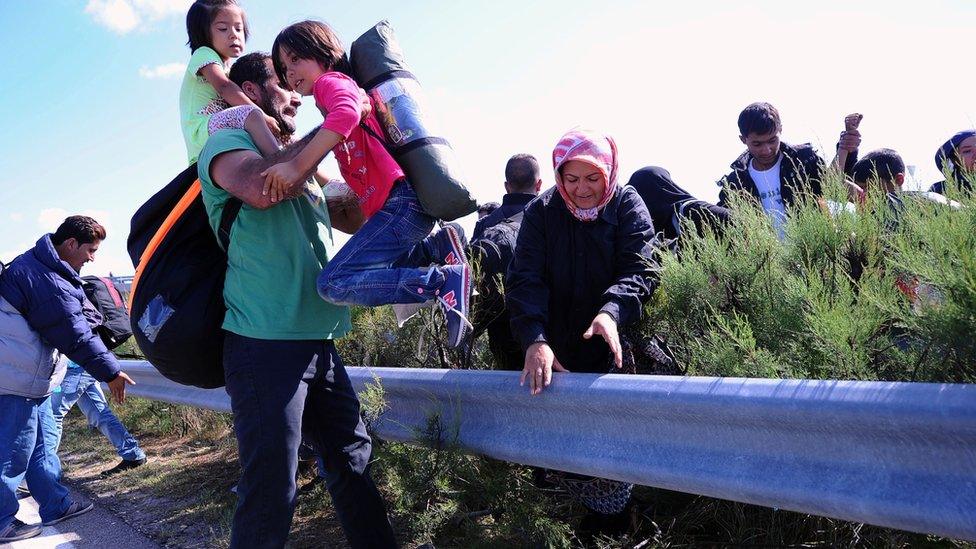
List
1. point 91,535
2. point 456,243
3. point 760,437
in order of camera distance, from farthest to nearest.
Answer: point 91,535, point 456,243, point 760,437

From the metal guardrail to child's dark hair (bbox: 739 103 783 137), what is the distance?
291 cm

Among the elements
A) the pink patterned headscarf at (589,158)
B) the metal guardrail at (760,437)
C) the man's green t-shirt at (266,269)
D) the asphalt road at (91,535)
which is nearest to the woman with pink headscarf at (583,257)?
the pink patterned headscarf at (589,158)

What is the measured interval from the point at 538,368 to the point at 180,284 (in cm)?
133

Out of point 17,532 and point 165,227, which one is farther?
point 17,532

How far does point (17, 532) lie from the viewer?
4.71 m

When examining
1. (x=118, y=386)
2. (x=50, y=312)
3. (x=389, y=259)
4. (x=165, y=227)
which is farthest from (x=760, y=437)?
(x=50, y=312)

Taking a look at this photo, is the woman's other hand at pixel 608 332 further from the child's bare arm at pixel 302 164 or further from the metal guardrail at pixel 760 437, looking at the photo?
the child's bare arm at pixel 302 164

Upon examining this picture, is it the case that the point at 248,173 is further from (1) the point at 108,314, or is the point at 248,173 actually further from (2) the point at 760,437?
(1) the point at 108,314

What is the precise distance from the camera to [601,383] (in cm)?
248

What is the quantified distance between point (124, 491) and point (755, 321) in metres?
4.51

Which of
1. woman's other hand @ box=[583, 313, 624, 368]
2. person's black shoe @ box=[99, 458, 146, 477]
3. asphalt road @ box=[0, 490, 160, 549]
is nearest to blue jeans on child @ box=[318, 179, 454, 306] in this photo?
woman's other hand @ box=[583, 313, 624, 368]

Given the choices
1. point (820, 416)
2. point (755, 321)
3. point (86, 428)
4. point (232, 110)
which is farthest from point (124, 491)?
point (820, 416)

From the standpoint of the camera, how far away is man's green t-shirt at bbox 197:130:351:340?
2.75m

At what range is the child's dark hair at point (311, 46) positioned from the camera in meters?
3.10
